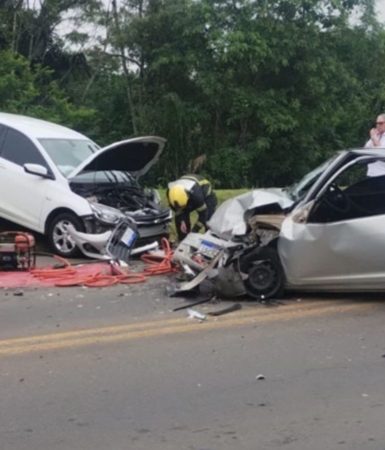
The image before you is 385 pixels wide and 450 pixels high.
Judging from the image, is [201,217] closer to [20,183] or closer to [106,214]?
[106,214]

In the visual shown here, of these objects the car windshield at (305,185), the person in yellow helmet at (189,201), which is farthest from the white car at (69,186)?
the car windshield at (305,185)

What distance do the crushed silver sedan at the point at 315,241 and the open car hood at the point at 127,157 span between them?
124 inches

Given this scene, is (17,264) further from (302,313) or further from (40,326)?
(302,313)

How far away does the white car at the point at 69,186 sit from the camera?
10203mm

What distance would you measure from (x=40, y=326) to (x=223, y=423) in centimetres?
264

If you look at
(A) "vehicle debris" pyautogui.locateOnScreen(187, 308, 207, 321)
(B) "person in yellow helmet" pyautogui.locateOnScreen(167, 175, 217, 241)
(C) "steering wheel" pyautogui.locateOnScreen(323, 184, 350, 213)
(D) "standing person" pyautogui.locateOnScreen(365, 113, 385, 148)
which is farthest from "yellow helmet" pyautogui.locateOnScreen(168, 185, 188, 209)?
(A) "vehicle debris" pyautogui.locateOnScreen(187, 308, 207, 321)

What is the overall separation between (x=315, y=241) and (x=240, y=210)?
1043 millimetres

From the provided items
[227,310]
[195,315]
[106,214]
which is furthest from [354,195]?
[106,214]

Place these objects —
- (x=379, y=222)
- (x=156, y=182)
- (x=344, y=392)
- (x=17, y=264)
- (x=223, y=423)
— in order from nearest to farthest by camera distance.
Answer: (x=223, y=423)
(x=344, y=392)
(x=379, y=222)
(x=17, y=264)
(x=156, y=182)

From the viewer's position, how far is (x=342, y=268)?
7.10 metres

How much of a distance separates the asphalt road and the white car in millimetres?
2815

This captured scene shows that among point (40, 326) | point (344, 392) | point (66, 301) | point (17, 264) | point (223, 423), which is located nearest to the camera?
point (223, 423)

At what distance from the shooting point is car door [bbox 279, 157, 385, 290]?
704cm

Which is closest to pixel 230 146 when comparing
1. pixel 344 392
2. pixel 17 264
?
pixel 17 264
